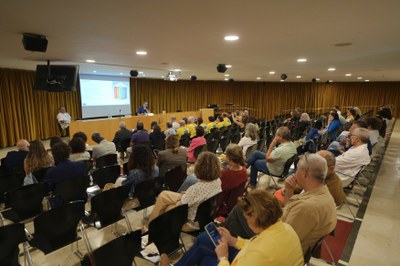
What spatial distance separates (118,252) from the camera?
171 cm

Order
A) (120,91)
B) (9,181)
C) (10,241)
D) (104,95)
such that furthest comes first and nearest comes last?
(120,91) < (104,95) < (9,181) < (10,241)

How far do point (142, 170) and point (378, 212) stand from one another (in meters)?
3.50

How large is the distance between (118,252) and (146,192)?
1.40 m

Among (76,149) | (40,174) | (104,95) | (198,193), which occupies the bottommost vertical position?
(40,174)

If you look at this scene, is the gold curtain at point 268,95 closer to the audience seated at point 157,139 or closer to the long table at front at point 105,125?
the long table at front at point 105,125

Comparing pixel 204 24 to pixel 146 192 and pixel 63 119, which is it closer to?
pixel 146 192

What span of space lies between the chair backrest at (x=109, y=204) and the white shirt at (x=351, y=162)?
10.3ft

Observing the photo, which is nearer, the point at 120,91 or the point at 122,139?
the point at 122,139

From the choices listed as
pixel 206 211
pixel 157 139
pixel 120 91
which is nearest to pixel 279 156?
pixel 206 211

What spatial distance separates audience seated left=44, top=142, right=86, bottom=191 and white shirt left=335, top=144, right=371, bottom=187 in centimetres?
380

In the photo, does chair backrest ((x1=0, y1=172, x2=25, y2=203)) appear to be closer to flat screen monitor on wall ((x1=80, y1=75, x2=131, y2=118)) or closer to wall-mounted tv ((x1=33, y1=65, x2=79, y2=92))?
wall-mounted tv ((x1=33, y1=65, x2=79, y2=92))

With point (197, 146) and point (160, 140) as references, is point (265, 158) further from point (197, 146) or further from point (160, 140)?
point (160, 140)

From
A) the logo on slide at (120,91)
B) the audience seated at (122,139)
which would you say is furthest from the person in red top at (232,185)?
the logo on slide at (120,91)

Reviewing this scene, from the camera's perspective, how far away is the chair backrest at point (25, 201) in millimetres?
2752
